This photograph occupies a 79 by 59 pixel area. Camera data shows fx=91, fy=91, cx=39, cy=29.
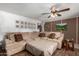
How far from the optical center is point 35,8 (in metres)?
1.73

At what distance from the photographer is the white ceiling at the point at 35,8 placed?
1.68 metres

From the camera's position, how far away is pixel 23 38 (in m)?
1.74

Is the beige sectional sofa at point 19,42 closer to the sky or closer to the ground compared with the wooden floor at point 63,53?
closer to the sky

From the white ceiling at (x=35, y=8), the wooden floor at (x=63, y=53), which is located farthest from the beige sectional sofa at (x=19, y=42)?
the white ceiling at (x=35, y=8)

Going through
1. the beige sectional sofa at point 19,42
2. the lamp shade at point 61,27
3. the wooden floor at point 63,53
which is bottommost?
the wooden floor at point 63,53

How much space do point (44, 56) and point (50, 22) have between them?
66 centimetres

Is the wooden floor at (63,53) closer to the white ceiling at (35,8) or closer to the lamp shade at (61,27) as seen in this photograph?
the lamp shade at (61,27)

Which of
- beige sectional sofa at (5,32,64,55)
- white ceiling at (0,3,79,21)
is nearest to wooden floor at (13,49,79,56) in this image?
beige sectional sofa at (5,32,64,55)

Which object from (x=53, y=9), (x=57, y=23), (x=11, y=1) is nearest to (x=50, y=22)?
(x=57, y=23)

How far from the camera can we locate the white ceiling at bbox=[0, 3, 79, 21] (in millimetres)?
1678

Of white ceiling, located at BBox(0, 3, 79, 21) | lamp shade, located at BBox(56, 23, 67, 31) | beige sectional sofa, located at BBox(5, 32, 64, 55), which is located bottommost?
beige sectional sofa, located at BBox(5, 32, 64, 55)

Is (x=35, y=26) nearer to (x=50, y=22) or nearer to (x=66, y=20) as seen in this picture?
(x=50, y=22)

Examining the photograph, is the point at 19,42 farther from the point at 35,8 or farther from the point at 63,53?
the point at 63,53

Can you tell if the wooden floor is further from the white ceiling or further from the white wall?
the white ceiling
